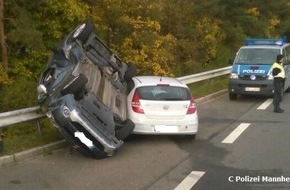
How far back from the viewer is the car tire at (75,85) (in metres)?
8.15

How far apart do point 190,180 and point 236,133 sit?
395cm

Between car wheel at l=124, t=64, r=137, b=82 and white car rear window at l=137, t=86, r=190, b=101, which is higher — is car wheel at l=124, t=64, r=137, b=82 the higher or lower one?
the higher one

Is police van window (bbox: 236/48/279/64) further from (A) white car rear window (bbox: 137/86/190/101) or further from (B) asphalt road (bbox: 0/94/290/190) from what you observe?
(A) white car rear window (bbox: 137/86/190/101)

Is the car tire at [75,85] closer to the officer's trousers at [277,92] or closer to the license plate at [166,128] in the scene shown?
the license plate at [166,128]

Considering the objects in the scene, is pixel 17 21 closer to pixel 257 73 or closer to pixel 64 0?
pixel 64 0

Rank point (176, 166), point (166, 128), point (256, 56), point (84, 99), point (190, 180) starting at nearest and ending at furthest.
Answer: point (190, 180)
point (176, 166)
point (84, 99)
point (166, 128)
point (256, 56)

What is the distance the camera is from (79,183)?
23.4 feet

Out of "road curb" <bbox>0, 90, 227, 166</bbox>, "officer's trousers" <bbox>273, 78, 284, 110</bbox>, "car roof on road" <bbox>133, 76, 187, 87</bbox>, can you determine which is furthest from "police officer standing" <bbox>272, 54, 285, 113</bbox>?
"road curb" <bbox>0, 90, 227, 166</bbox>

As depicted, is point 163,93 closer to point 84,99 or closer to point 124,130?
point 124,130

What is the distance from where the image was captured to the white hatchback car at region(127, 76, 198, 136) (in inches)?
385

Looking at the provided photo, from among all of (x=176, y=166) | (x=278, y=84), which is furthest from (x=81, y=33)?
(x=278, y=84)

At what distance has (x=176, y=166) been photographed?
26.7 feet

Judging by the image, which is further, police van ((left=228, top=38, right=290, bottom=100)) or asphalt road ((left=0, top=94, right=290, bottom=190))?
police van ((left=228, top=38, right=290, bottom=100))

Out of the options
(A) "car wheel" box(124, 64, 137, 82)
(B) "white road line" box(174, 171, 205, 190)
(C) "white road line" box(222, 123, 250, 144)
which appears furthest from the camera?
(A) "car wheel" box(124, 64, 137, 82)
